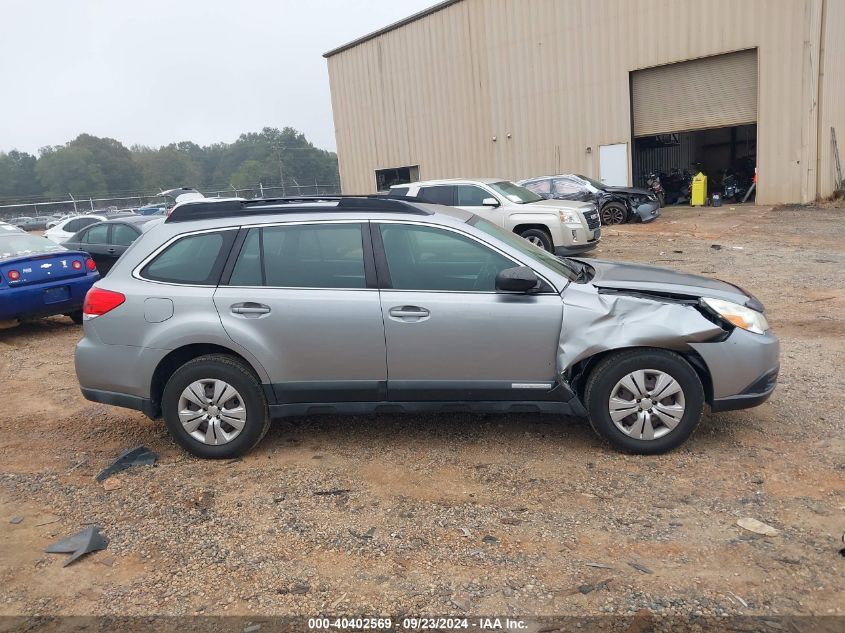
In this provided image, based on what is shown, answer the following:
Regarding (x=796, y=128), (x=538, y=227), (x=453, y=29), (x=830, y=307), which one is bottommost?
(x=830, y=307)

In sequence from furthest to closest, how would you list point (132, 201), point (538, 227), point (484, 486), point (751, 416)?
point (132, 201), point (538, 227), point (751, 416), point (484, 486)

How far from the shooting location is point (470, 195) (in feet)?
44.4

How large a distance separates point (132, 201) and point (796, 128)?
3447 centimetres

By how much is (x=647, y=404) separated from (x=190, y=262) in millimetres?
3215

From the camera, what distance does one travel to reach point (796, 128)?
19.5m

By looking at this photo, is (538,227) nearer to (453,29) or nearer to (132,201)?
(453,29)

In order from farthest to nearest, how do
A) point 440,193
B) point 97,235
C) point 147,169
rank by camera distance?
point 147,169
point 440,193
point 97,235

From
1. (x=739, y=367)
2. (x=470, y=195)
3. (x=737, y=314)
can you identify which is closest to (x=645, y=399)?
(x=739, y=367)

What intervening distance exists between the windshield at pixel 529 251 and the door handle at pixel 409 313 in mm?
774

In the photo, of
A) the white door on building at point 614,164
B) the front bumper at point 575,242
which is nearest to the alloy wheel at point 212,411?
the front bumper at point 575,242

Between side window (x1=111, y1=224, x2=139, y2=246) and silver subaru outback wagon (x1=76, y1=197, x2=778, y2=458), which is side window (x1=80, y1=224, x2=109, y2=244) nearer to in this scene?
side window (x1=111, y1=224, x2=139, y2=246)

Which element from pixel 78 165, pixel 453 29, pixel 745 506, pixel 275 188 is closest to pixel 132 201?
pixel 275 188

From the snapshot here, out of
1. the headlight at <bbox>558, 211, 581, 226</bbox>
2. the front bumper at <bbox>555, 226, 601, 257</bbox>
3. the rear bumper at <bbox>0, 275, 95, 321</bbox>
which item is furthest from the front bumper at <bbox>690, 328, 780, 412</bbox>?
the headlight at <bbox>558, 211, 581, 226</bbox>

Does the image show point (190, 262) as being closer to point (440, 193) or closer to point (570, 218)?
point (570, 218)
